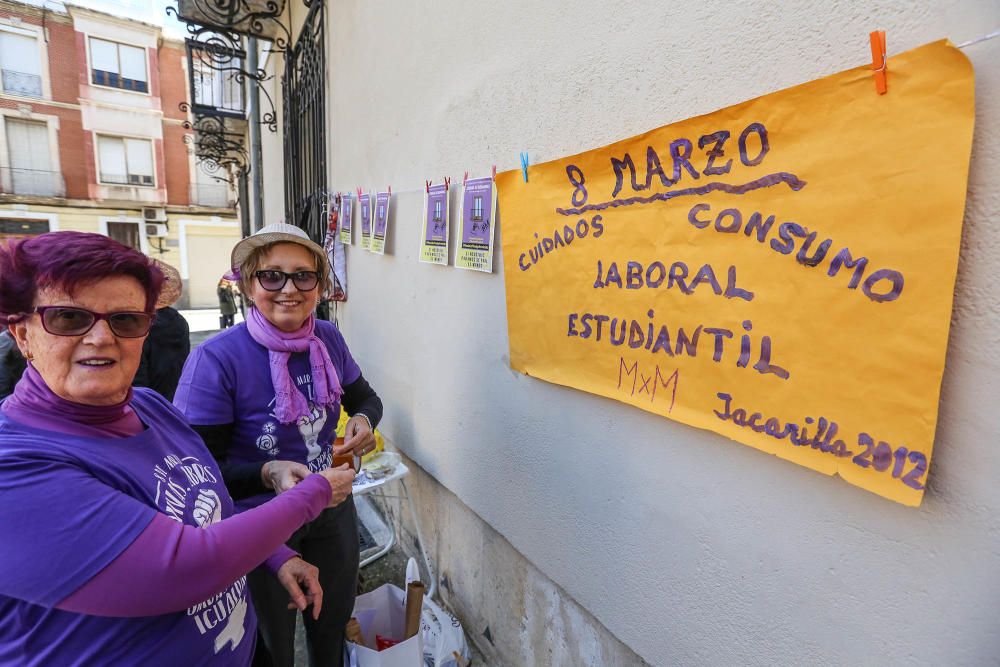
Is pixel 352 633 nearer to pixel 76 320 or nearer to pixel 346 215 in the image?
pixel 76 320

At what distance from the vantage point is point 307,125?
4.78 m

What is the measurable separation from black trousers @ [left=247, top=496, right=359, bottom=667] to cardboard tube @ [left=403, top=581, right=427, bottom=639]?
0.24 meters

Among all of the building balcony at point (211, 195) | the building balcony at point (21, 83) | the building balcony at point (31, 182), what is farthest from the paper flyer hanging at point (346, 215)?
the building balcony at point (21, 83)

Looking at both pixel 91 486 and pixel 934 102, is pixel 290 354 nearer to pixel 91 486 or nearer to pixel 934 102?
pixel 91 486

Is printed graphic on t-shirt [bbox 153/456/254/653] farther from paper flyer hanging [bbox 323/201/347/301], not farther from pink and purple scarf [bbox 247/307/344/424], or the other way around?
paper flyer hanging [bbox 323/201/347/301]

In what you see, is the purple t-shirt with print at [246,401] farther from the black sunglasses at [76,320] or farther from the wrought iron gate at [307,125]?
the wrought iron gate at [307,125]

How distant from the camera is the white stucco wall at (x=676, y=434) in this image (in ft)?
2.64

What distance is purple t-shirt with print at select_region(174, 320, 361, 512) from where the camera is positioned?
4.86ft

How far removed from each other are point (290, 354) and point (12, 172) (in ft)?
77.3

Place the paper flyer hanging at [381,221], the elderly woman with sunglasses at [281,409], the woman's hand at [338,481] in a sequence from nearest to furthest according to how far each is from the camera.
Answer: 1. the woman's hand at [338,481]
2. the elderly woman with sunglasses at [281,409]
3. the paper flyer hanging at [381,221]

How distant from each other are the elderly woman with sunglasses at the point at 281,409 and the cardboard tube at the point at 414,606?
0.24 metres

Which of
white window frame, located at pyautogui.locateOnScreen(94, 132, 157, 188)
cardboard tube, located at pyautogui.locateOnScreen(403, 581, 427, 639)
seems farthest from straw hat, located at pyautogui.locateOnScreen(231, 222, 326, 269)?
white window frame, located at pyautogui.locateOnScreen(94, 132, 157, 188)

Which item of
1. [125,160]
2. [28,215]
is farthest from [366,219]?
[125,160]

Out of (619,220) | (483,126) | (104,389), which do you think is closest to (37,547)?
(104,389)
